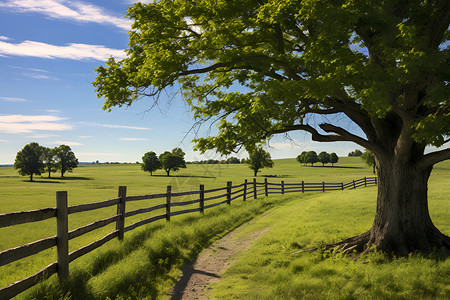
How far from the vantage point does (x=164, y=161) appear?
3556 inches

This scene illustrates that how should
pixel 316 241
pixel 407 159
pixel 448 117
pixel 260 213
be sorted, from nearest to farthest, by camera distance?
pixel 448 117 → pixel 407 159 → pixel 316 241 → pixel 260 213

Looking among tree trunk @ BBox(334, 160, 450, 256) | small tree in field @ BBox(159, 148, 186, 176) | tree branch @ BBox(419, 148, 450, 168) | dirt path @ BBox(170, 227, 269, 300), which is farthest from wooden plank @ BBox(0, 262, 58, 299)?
small tree in field @ BBox(159, 148, 186, 176)

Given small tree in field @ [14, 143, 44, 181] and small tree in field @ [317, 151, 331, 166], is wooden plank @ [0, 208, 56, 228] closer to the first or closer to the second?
small tree in field @ [14, 143, 44, 181]

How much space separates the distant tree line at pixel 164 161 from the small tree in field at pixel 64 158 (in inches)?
850

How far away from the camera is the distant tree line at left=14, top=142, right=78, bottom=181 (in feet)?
244

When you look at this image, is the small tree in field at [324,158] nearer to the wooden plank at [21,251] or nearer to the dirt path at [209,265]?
the dirt path at [209,265]

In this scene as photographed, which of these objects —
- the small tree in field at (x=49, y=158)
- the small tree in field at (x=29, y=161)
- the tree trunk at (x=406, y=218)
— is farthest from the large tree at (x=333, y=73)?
the small tree in field at (x=49, y=158)

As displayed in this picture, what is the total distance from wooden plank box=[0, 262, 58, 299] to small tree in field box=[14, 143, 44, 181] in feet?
263

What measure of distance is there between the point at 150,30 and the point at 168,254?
238 inches

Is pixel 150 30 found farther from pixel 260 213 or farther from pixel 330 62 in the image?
pixel 260 213

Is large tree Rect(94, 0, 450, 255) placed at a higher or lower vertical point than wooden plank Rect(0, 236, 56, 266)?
higher

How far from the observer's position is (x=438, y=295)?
5.48m

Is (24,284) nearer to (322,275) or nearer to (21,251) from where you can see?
(21,251)

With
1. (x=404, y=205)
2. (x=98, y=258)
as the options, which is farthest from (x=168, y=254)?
(x=404, y=205)
